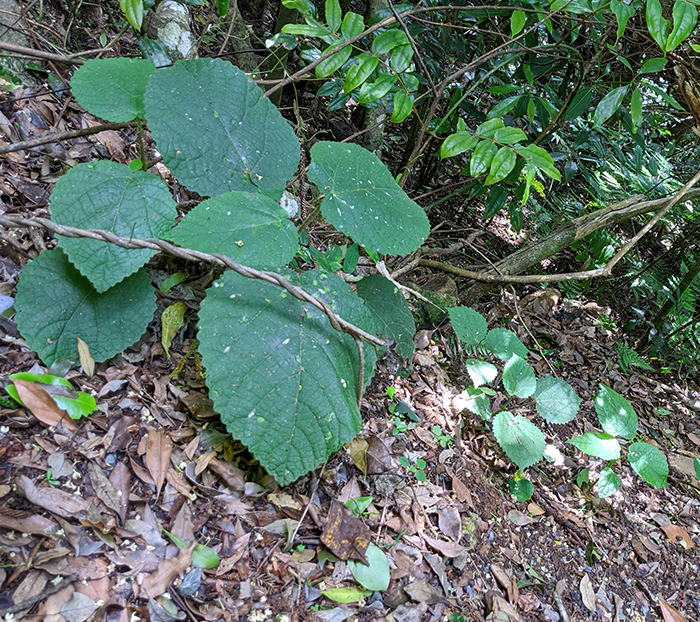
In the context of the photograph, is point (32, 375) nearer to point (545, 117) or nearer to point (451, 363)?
point (451, 363)

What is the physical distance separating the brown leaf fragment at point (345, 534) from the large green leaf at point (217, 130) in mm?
1009

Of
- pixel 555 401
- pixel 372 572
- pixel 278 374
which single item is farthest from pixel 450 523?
pixel 278 374

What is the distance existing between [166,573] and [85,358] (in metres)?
0.59

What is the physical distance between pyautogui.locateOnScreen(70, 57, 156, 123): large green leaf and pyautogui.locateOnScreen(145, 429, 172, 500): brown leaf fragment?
2.91ft

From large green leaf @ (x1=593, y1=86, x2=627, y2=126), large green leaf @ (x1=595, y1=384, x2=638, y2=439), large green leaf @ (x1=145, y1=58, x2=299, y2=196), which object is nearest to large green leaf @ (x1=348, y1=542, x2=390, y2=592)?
Result: large green leaf @ (x1=145, y1=58, x2=299, y2=196)

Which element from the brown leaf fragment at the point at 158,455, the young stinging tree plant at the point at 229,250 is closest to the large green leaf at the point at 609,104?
the young stinging tree plant at the point at 229,250

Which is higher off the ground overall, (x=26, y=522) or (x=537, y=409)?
(x=26, y=522)

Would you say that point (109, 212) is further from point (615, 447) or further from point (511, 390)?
point (615, 447)

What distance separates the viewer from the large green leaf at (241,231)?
1239 millimetres

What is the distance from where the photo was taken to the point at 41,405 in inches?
44.8

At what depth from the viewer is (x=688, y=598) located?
202 cm

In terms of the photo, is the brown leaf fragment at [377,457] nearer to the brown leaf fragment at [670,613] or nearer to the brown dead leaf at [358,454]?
the brown dead leaf at [358,454]

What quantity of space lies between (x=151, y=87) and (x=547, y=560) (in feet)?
7.01

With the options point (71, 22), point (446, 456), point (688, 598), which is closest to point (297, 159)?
point (446, 456)
